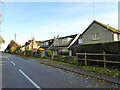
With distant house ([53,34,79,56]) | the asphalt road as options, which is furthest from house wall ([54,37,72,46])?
the asphalt road

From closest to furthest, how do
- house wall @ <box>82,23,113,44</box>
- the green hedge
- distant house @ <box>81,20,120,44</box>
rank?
the green hedge, distant house @ <box>81,20,120,44</box>, house wall @ <box>82,23,113,44</box>

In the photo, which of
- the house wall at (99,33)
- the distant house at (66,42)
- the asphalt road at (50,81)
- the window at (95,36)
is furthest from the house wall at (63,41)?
the asphalt road at (50,81)

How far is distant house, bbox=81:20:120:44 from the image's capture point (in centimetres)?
2017

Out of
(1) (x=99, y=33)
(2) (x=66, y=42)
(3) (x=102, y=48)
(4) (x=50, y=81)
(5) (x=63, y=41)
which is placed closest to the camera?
(4) (x=50, y=81)

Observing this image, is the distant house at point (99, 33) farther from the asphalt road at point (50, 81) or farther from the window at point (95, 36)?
the asphalt road at point (50, 81)

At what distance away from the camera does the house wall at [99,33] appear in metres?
20.4

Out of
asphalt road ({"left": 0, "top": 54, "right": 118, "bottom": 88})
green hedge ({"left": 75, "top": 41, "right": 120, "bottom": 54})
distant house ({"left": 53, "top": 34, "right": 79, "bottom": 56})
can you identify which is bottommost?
asphalt road ({"left": 0, "top": 54, "right": 118, "bottom": 88})

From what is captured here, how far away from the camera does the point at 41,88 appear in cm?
452

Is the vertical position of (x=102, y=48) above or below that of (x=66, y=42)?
below

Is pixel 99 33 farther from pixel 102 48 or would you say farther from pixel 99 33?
pixel 102 48

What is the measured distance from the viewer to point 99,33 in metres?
22.0

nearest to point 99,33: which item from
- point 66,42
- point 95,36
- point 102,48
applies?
point 95,36

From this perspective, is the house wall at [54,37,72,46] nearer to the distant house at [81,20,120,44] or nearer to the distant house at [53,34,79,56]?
the distant house at [53,34,79,56]

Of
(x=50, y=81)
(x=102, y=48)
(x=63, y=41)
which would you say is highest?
(x=63, y=41)
